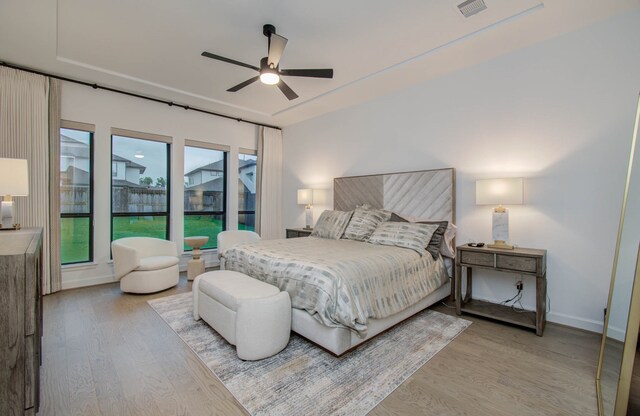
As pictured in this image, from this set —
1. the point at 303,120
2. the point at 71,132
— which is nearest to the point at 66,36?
the point at 71,132

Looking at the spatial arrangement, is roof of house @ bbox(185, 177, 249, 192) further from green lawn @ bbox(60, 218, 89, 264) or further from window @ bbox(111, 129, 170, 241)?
green lawn @ bbox(60, 218, 89, 264)

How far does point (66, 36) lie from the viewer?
296 cm

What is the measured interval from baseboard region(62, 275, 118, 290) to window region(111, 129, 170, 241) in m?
0.57

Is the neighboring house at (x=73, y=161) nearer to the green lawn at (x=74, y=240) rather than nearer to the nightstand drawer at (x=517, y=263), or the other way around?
the green lawn at (x=74, y=240)

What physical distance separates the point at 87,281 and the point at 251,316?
11.1 ft

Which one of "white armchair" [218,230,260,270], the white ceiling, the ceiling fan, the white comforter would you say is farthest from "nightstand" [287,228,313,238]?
the ceiling fan

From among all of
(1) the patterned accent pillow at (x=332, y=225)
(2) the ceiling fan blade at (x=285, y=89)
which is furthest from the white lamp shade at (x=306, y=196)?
(2) the ceiling fan blade at (x=285, y=89)

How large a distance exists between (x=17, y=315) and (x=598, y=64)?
4447 millimetres

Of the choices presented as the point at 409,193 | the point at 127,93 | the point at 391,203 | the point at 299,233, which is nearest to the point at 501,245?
the point at 409,193

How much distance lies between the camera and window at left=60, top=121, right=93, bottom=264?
13.3 ft

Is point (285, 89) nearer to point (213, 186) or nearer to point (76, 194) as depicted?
point (213, 186)

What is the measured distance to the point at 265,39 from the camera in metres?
3.02

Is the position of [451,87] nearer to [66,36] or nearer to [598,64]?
[598,64]

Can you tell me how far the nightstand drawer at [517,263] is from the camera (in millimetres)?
2695
